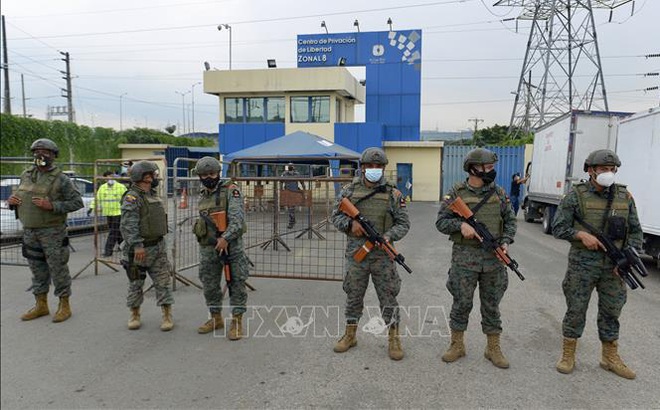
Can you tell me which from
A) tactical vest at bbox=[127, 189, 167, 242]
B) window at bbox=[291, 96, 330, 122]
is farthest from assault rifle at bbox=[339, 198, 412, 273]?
window at bbox=[291, 96, 330, 122]

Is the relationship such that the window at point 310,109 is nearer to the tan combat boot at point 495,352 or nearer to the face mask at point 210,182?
the face mask at point 210,182

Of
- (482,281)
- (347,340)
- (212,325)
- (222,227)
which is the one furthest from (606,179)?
(212,325)

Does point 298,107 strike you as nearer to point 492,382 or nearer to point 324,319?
point 324,319

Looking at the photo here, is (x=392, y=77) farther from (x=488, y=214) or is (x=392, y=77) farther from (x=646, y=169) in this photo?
(x=488, y=214)

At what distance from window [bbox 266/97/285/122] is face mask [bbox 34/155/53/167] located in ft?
62.6

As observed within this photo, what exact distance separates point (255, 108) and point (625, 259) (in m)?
21.9

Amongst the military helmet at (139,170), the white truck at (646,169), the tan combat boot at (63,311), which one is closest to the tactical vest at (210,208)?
the military helmet at (139,170)

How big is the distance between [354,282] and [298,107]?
20.2 meters

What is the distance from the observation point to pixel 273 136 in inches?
906

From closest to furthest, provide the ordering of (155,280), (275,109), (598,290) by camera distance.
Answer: (598,290), (155,280), (275,109)

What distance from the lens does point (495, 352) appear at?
12.8ft

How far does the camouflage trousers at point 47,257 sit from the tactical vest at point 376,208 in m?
3.46

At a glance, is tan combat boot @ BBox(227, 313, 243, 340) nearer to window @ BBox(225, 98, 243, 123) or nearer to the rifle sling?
the rifle sling

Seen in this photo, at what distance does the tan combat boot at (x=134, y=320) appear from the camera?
468cm
